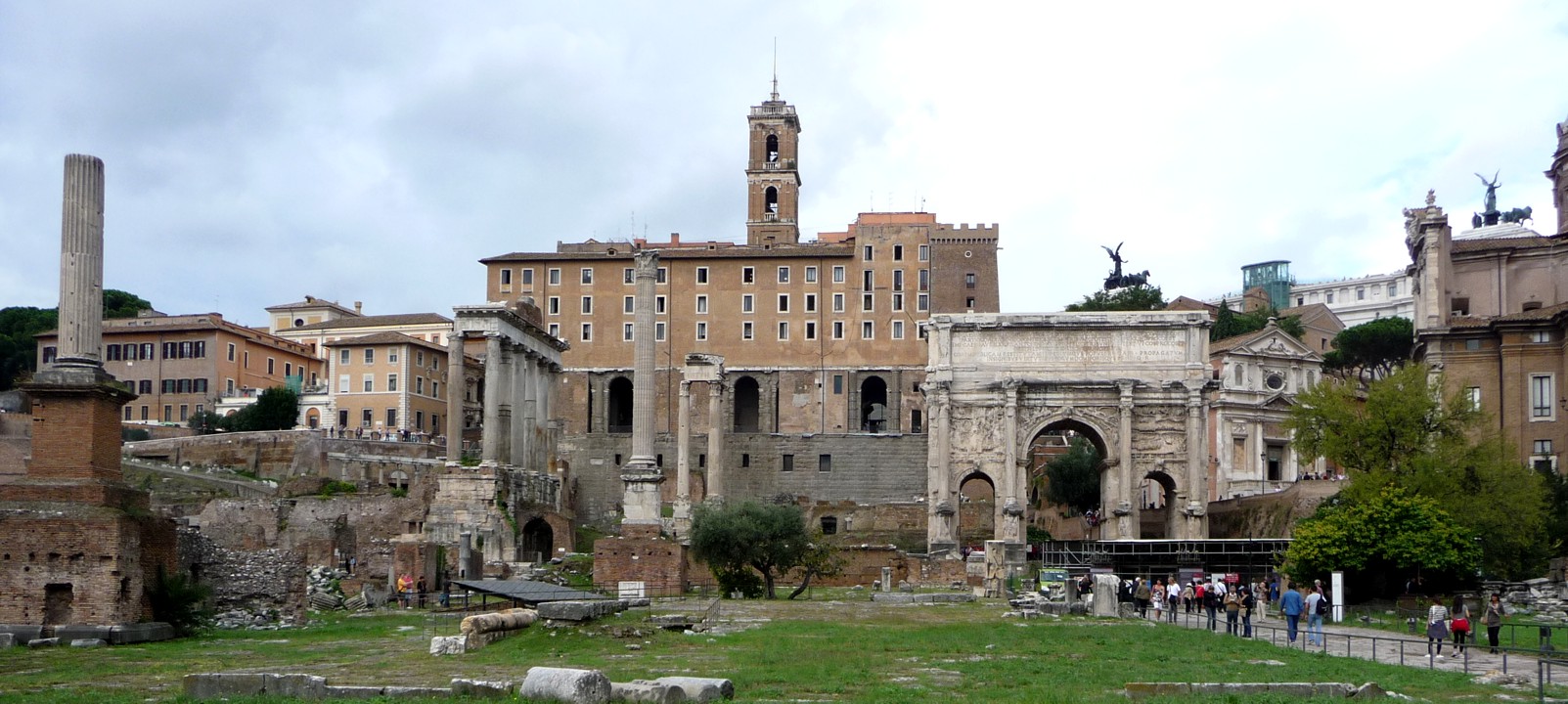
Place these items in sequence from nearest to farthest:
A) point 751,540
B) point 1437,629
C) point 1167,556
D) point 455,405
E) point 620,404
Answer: point 1437,629, point 751,540, point 1167,556, point 455,405, point 620,404

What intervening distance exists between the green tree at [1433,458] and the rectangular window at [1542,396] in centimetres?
188

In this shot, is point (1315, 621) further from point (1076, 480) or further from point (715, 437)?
point (1076, 480)

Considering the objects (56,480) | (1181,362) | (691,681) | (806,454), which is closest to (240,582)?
(56,480)

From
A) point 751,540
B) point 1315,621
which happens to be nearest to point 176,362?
point 751,540

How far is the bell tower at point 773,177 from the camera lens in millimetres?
100125

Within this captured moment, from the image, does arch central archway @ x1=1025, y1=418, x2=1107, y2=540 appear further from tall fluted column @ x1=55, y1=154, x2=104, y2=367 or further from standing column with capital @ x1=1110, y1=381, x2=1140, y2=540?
tall fluted column @ x1=55, y1=154, x2=104, y2=367

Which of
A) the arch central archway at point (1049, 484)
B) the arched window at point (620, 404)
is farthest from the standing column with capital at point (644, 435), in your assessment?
the arched window at point (620, 404)

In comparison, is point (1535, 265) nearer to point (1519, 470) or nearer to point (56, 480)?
point (1519, 470)

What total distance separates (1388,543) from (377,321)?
71177mm

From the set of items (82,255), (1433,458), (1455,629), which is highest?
(82,255)

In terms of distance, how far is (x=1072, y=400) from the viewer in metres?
61.5

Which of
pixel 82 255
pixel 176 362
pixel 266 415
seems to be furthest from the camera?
pixel 176 362

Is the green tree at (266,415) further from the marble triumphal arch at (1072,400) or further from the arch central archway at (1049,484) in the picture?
the arch central archway at (1049,484)

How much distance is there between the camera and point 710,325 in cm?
8900
